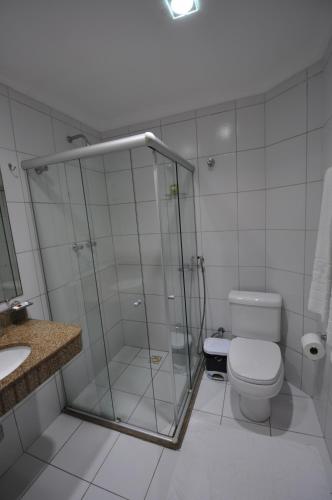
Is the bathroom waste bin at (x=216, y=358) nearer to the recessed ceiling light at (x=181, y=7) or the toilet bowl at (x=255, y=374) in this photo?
the toilet bowl at (x=255, y=374)

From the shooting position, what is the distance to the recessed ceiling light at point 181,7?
39.8 inches

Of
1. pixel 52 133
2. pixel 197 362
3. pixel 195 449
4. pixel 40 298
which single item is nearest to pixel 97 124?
pixel 52 133

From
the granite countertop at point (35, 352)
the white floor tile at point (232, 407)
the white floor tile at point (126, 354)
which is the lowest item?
the white floor tile at point (232, 407)

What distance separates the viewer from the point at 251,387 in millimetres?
1393

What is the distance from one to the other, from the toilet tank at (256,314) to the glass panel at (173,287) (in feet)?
1.45

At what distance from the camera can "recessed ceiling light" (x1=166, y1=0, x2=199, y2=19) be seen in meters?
1.01

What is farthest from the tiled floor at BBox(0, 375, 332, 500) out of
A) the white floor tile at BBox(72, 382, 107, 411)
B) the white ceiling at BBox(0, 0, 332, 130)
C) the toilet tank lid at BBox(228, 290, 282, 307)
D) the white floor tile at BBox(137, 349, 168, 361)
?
the white ceiling at BBox(0, 0, 332, 130)

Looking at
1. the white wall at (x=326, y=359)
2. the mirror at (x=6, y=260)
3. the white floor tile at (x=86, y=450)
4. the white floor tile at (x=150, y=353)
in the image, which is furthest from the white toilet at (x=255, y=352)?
the mirror at (x=6, y=260)

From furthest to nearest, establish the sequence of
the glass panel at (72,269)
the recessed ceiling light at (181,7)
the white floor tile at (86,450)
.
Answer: the glass panel at (72,269) → the white floor tile at (86,450) → the recessed ceiling light at (181,7)

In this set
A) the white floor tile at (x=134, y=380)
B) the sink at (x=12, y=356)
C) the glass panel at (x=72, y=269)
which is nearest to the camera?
the sink at (x=12, y=356)

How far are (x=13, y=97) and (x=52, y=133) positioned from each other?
1.01ft

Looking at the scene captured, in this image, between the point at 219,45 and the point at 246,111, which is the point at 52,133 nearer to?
the point at 219,45

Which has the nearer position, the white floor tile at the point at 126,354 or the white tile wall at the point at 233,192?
the white tile wall at the point at 233,192

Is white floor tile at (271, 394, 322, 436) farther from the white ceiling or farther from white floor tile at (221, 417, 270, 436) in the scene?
the white ceiling
